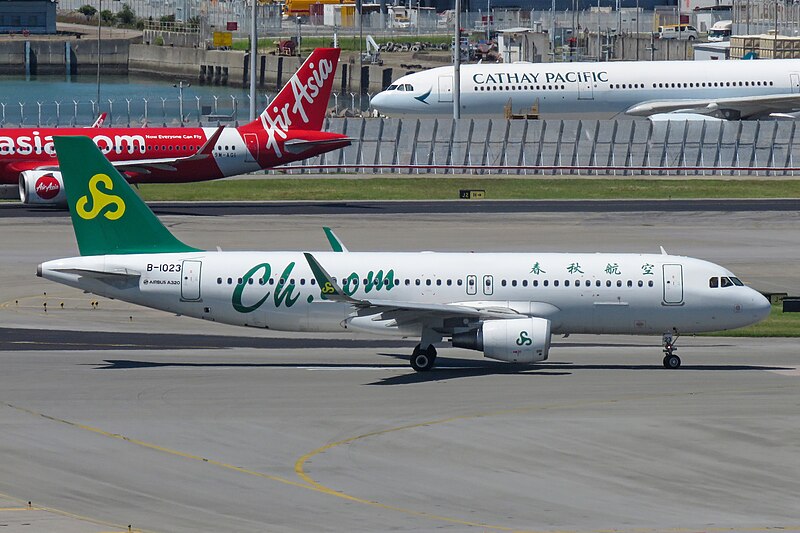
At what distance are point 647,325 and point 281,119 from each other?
4243 centimetres

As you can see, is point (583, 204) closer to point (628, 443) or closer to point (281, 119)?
point (281, 119)

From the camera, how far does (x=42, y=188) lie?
246 feet

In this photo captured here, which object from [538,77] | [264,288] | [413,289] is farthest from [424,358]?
[538,77]

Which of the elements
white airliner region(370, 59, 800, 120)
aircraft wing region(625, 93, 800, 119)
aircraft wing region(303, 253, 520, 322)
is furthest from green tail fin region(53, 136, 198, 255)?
aircraft wing region(625, 93, 800, 119)

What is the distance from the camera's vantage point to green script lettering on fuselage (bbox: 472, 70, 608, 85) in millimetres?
100188

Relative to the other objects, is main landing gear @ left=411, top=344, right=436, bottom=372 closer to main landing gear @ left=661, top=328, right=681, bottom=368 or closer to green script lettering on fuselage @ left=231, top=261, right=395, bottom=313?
green script lettering on fuselage @ left=231, top=261, right=395, bottom=313

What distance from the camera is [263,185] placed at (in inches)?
3445

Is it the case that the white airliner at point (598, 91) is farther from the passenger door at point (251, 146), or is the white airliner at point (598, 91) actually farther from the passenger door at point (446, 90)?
the passenger door at point (251, 146)

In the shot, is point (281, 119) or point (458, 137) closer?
point (281, 119)

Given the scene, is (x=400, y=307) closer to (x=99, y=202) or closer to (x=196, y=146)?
(x=99, y=202)

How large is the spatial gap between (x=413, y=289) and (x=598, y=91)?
2437 inches

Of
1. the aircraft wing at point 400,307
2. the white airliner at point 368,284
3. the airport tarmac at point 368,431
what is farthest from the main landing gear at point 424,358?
the aircraft wing at point 400,307

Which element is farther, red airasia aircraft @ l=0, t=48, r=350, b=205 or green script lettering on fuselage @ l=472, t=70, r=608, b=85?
green script lettering on fuselage @ l=472, t=70, r=608, b=85

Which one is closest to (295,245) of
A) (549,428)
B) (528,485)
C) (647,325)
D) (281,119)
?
(281,119)
